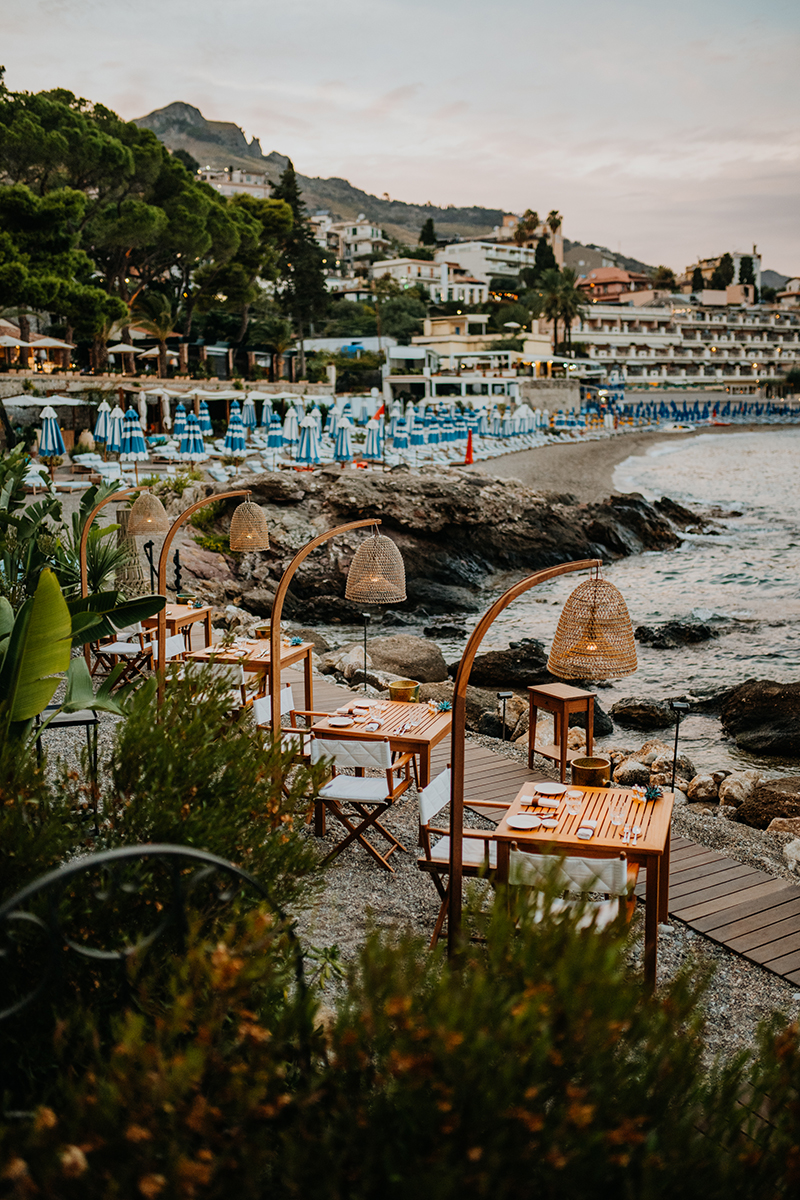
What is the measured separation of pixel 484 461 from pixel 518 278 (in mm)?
81094

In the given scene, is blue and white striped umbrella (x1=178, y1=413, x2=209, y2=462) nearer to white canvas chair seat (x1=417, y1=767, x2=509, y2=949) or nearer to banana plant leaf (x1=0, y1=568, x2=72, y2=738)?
white canvas chair seat (x1=417, y1=767, x2=509, y2=949)

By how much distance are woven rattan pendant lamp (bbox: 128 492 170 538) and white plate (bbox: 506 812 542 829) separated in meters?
5.82

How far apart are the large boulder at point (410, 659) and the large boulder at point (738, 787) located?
514cm

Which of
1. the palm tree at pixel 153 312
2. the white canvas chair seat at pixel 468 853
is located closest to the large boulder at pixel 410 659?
the white canvas chair seat at pixel 468 853

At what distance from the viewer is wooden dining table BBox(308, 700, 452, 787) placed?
6.83m

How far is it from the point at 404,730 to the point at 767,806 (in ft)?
11.8

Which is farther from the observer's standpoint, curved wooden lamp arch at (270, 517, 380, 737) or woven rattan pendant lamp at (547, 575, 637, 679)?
curved wooden lamp arch at (270, 517, 380, 737)

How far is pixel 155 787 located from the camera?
142 inches

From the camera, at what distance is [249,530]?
9000mm

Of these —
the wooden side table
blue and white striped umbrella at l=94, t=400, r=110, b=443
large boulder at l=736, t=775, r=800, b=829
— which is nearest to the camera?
large boulder at l=736, t=775, r=800, b=829

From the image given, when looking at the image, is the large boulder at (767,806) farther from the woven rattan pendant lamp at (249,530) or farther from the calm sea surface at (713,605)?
the woven rattan pendant lamp at (249,530)

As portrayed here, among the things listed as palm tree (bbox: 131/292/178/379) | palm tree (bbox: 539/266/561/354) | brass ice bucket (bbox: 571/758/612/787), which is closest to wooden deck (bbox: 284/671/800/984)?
brass ice bucket (bbox: 571/758/612/787)

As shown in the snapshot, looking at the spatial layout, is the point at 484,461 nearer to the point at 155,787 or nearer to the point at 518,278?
the point at 155,787


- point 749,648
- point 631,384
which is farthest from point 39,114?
point 631,384
